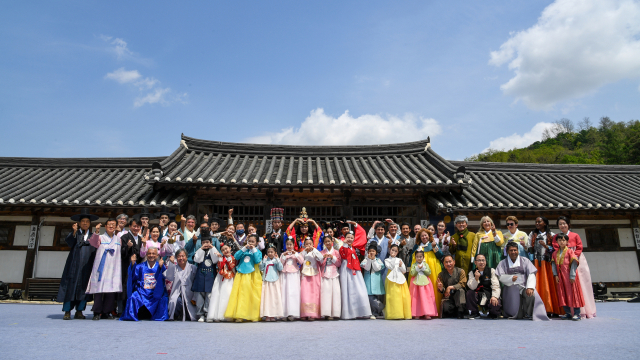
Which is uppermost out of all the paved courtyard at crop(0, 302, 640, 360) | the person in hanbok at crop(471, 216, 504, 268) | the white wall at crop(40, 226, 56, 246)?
the white wall at crop(40, 226, 56, 246)

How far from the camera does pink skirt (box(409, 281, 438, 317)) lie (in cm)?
611

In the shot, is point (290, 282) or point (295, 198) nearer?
point (290, 282)

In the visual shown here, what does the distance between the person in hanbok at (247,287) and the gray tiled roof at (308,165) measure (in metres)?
3.43

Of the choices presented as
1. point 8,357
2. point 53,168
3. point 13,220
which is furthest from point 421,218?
point 53,168

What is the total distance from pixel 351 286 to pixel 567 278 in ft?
11.5

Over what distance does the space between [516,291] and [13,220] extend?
12.2 metres

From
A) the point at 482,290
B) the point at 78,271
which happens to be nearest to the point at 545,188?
the point at 482,290

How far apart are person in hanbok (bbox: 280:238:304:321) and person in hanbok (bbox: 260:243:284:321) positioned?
0.32 ft

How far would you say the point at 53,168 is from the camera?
39.9 feet

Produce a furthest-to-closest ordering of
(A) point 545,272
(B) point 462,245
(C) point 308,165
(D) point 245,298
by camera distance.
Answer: (C) point 308,165 < (B) point 462,245 < (A) point 545,272 < (D) point 245,298

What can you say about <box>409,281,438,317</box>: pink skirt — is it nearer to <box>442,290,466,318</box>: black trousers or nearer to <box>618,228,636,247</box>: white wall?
<box>442,290,466,318</box>: black trousers

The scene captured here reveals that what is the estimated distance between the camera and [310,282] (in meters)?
6.14

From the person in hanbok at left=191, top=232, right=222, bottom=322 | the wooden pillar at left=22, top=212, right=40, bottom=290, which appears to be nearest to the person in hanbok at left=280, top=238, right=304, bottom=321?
the person in hanbok at left=191, top=232, right=222, bottom=322

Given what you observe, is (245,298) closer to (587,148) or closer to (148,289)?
(148,289)
